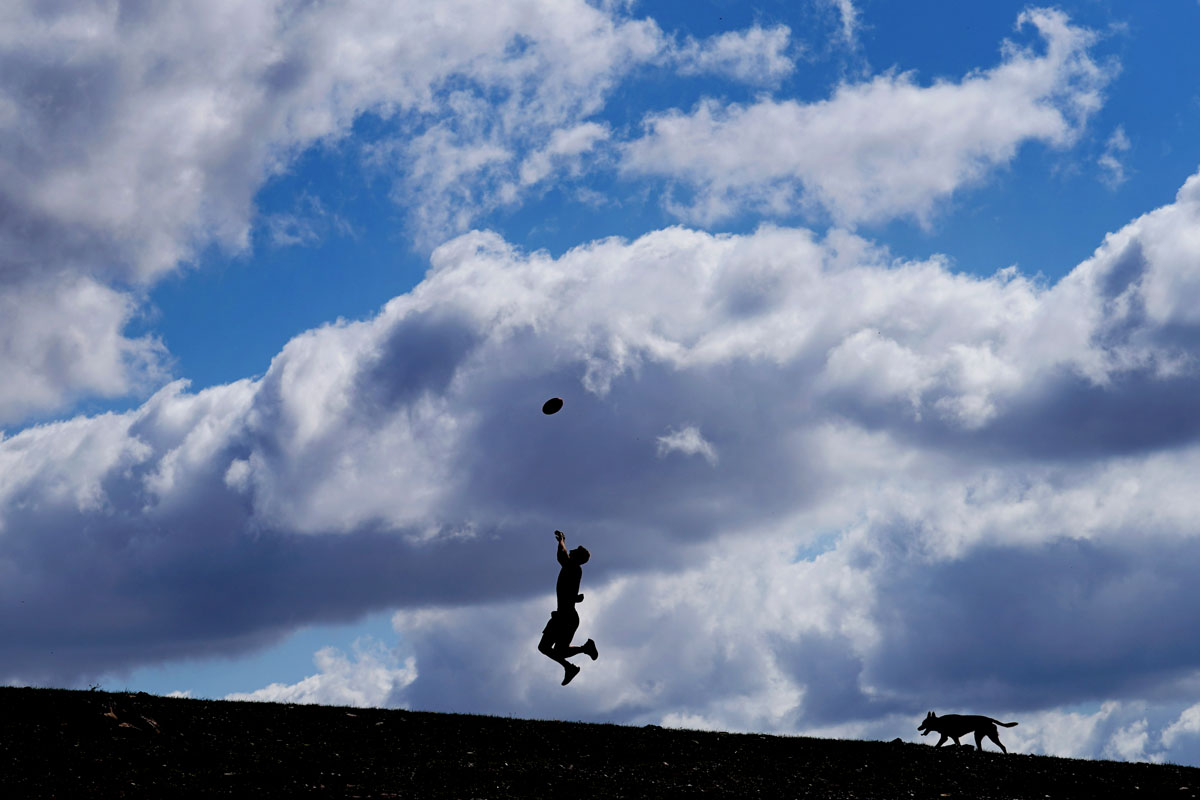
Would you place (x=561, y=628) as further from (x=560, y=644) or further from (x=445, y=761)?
(x=445, y=761)

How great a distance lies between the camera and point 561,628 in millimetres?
29422

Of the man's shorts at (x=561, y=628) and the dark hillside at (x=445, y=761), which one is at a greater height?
the man's shorts at (x=561, y=628)

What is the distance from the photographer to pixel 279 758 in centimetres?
2259

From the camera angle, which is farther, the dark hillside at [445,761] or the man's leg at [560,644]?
the man's leg at [560,644]

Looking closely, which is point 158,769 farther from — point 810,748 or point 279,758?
point 810,748

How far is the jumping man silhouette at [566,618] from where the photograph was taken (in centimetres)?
2930

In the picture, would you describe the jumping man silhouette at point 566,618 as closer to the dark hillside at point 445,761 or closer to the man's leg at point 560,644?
the man's leg at point 560,644

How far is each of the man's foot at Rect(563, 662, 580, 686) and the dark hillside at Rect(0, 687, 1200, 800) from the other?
2.37 meters

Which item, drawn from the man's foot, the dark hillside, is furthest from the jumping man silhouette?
the dark hillside

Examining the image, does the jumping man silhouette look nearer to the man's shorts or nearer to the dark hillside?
the man's shorts

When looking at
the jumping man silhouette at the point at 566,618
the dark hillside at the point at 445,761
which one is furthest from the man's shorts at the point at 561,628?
the dark hillside at the point at 445,761

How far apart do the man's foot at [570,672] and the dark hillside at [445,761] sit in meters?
2.37

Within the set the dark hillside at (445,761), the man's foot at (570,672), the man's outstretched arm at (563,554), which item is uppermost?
the man's outstretched arm at (563,554)

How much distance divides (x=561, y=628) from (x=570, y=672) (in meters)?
1.09
